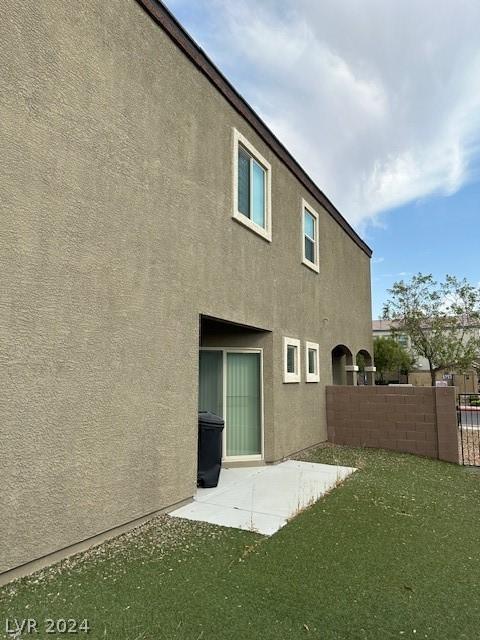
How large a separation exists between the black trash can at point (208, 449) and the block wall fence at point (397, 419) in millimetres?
5365

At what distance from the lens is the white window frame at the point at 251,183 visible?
758cm

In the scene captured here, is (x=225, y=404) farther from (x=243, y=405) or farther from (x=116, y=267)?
(x=116, y=267)

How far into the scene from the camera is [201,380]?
339 inches

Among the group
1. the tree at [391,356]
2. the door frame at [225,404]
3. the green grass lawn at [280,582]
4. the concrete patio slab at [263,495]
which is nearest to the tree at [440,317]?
the tree at [391,356]

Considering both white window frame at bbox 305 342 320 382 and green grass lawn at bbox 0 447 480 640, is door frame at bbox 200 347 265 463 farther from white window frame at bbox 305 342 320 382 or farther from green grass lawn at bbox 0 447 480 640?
green grass lawn at bbox 0 447 480 640

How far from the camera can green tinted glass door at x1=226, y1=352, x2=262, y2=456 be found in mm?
8523

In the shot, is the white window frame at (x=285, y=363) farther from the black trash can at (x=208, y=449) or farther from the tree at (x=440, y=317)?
the tree at (x=440, y=317)

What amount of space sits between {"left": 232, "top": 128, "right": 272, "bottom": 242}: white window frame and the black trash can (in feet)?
11.4

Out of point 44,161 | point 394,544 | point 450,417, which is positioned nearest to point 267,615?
point 394,544

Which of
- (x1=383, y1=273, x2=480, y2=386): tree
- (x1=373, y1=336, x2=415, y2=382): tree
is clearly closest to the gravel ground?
(x1=383, y1=273, x2=480, y2=386): tree

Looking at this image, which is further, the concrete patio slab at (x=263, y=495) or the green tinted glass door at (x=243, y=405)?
the green tinted glass door at (x=243, y=405)

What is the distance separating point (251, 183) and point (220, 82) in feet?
6.10

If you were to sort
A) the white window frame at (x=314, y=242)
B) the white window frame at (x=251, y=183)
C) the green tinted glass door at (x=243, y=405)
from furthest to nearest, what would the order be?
the white window frame at (x=314, y=242) → the green tinted glass door at (x=243, y=405) → the white window frame at (x=251, y=183)

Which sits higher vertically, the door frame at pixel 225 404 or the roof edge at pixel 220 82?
the roof edge at pixel 220 82
